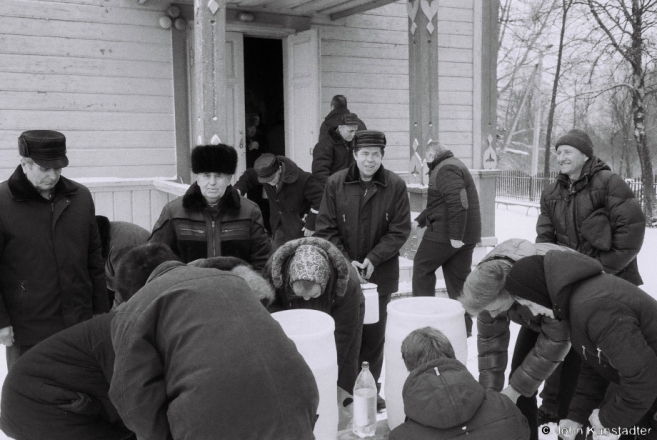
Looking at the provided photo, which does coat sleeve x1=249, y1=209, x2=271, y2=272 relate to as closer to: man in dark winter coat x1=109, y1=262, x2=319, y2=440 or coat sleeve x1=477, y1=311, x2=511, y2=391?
coat sleeve x1=477, y1=311, x2=511, y2=391

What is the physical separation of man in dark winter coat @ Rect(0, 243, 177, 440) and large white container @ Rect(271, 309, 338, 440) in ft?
1.89

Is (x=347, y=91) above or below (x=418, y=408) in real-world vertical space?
above

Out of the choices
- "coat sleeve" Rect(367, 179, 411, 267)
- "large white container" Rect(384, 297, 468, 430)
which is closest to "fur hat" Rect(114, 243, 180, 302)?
"large white container" Rect(384, 297, 468, 430)

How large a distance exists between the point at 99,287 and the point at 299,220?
2.20m

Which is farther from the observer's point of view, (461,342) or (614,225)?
(614,225)

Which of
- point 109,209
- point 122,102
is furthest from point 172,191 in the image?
point 122,102

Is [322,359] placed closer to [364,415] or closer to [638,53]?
[364,415]

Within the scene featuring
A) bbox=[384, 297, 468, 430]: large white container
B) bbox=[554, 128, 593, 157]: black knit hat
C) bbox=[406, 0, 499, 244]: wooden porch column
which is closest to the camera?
bbox=[384, 297, 468, 430]: large white container

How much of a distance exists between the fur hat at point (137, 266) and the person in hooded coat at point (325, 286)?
26.8 inches

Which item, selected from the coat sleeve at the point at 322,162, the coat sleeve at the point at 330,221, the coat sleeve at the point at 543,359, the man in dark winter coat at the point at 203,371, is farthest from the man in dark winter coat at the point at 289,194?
A: the man in dark winter coat at the point at 203,371

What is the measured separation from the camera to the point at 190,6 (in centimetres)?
777

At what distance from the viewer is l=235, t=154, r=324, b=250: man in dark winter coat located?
5387mm

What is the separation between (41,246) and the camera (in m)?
3.49

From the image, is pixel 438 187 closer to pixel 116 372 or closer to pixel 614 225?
pixel 614 225
